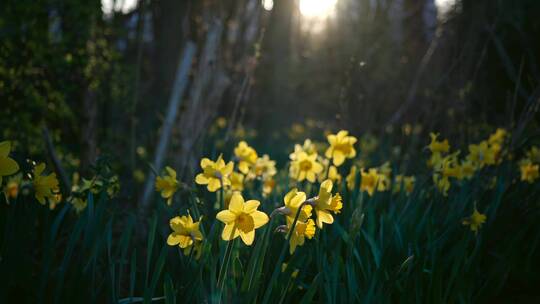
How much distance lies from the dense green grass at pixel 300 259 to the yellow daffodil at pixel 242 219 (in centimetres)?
4

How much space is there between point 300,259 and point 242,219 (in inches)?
12.2

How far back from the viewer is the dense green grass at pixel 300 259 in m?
1.22

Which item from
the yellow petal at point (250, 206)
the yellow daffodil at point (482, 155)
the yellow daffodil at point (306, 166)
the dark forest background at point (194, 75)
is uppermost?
the dark forest background at point (194, 75)

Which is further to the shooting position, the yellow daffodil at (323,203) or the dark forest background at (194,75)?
the dark forest background at (194,75)

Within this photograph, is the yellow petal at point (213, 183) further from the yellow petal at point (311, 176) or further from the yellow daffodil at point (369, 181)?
the yellow daffodil at point (369, 181)

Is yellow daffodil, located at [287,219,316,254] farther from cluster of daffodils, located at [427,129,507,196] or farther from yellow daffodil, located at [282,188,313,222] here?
cluster of daffodils, located at [427,129,507,196]

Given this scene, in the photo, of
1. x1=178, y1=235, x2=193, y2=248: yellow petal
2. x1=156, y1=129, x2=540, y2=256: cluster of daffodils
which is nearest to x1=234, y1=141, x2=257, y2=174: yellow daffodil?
x1=156, y1=129, x2=540, y2=256: cluster of daffodils

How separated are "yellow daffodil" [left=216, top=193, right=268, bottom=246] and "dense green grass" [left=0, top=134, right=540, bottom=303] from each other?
37mm

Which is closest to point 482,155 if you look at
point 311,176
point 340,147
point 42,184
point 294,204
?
point 340,147

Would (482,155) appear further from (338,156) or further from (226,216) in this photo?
(226,216)

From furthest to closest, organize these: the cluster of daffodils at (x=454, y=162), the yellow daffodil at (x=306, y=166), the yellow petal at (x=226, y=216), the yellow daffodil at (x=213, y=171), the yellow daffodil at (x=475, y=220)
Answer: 1. the cluster of daffodils at (x=454, y=162)
2. the yellow daffodil at (x=306, y=166)
3. the yellow daffodil at (x=475, y=220)
4. the yellow daffodil at (x=213, y=171)
5. the yellow petal at (x=226, y=216)

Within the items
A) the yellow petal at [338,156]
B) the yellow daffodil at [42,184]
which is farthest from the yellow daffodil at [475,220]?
the yellow daffodil at [42,184]

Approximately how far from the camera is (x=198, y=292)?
4.11ft

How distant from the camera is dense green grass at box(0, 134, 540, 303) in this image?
48.1 inches
